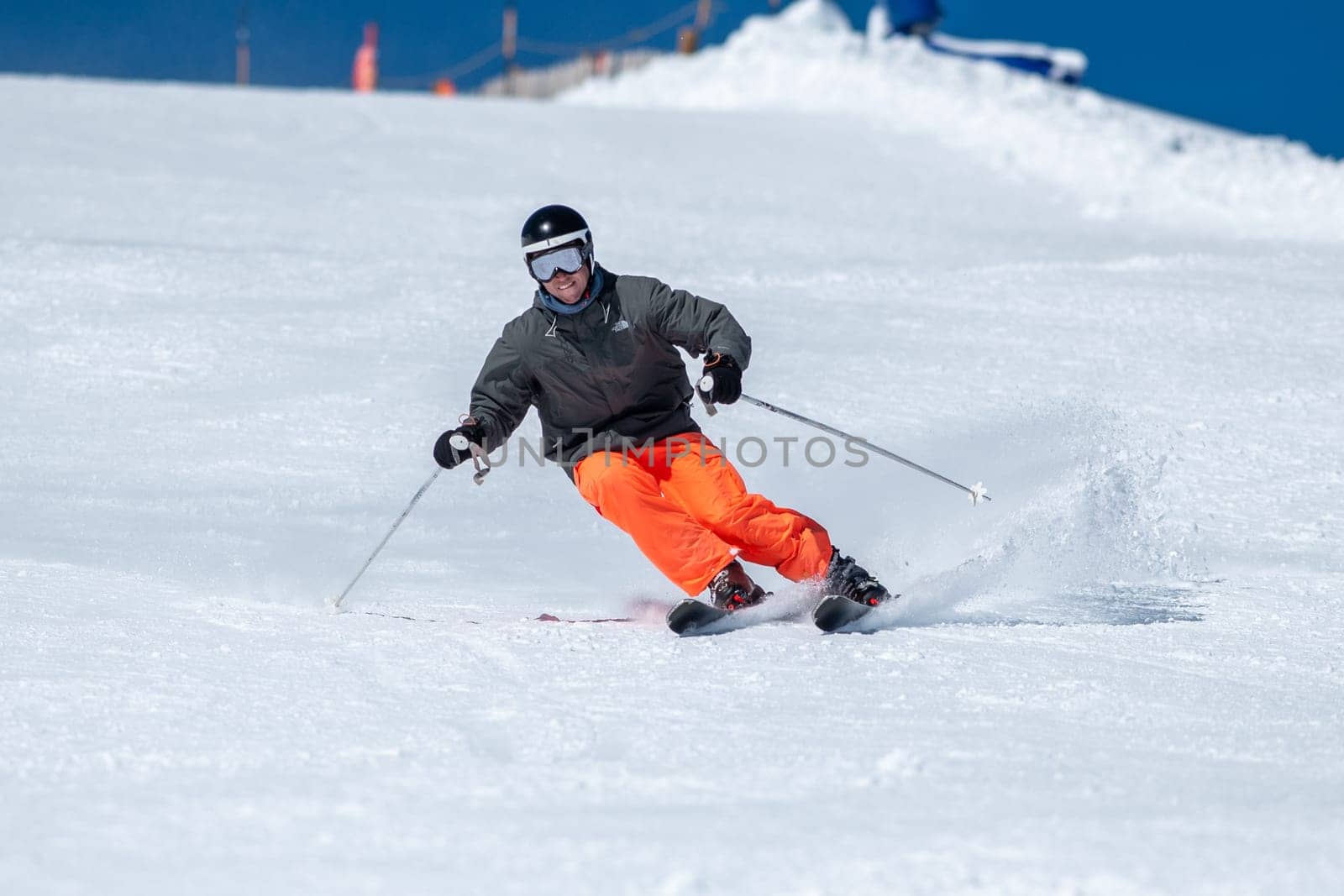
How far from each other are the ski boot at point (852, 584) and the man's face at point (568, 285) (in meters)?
1.11

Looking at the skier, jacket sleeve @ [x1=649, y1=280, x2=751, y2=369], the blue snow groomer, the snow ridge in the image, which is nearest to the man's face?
the skier

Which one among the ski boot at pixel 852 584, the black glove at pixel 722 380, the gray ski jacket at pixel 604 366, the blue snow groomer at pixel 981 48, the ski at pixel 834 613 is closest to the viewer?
the ski at pixel 834 613

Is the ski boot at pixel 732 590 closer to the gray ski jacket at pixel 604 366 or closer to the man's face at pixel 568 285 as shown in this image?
the gray ski jacket at pixel 604 366

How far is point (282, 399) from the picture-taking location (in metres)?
6.97

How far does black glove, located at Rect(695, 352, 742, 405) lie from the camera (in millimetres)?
4099

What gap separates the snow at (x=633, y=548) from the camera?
2.38m

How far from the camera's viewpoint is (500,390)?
4.46 m

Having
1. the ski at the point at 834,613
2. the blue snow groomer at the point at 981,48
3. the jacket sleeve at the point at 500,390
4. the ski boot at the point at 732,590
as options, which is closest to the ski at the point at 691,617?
the ski boot at the point at 732,590

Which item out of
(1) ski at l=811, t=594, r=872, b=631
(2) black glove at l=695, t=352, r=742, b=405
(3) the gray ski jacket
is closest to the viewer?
(1) ski at l=811, t=594, r=872, b=631

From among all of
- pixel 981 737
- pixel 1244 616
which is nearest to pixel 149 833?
pixel 981 737

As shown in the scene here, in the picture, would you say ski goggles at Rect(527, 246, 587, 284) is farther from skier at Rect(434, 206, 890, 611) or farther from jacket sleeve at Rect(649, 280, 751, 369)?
jacket sleeve at Rect(649, 280, 751, 369)

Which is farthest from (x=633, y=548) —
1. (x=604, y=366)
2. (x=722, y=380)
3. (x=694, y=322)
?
(x=722, y=380)

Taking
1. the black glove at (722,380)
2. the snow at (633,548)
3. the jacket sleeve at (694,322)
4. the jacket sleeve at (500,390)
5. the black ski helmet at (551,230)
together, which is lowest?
the snow at (633,548)

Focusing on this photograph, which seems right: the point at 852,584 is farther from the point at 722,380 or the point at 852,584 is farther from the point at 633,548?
the point at 633,548
